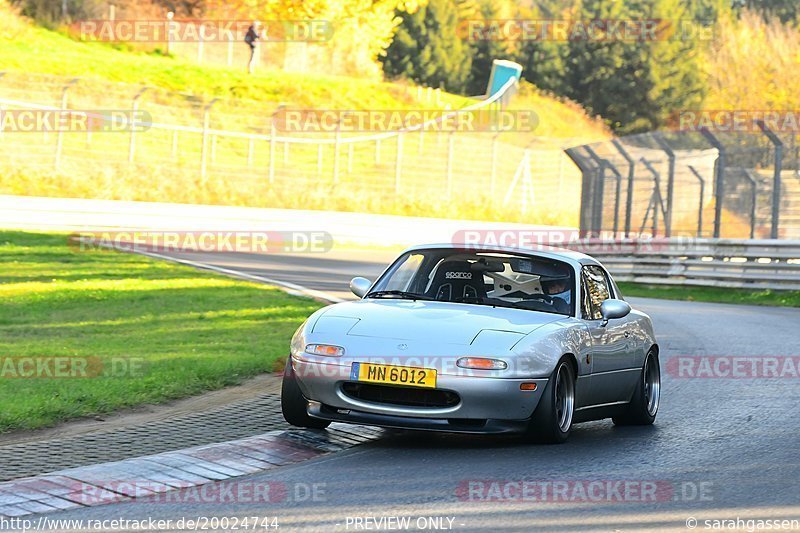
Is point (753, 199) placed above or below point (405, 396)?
above

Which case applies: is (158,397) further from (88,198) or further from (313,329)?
(88,198)

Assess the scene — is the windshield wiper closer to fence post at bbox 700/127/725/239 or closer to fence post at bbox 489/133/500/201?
fence post at bbox 700/127/725/239

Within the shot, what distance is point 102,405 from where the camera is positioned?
8.84 meters

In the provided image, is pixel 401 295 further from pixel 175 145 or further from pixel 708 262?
pixel 175 145

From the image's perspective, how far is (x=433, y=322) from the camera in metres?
8.22

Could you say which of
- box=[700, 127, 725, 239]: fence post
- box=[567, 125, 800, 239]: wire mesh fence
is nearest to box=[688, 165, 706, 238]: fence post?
box=[567, 125, 800, 239]: wire mesh fence

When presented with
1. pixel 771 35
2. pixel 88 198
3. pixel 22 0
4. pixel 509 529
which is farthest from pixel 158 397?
pixel 771 35

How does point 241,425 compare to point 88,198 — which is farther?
point 88,198

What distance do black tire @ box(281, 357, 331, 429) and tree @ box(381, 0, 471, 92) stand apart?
64878 mm

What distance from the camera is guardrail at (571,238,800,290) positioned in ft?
77.8

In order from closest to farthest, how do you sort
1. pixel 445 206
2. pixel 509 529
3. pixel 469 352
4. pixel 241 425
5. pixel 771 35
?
pixel 509 529 < pixel 469 352 < pixel 241 425 < pixel 445 206 < pixel 771 35

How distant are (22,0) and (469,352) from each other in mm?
50145

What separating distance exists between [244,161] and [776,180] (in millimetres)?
20202

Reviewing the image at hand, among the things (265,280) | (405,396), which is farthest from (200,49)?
(405,396)
